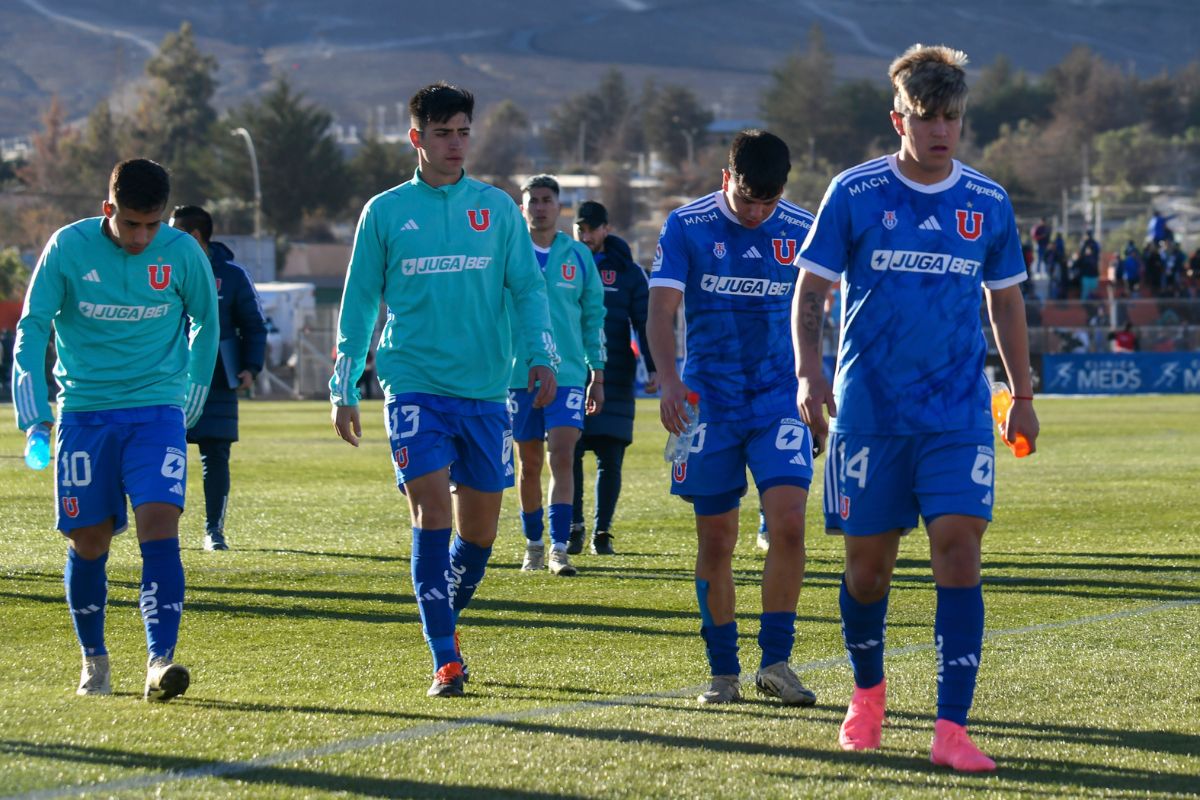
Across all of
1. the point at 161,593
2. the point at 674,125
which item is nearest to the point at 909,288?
the point at 161,593

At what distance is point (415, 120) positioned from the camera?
22.0 feet

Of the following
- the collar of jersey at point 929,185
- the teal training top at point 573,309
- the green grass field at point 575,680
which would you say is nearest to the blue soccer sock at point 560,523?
the green grass field at point 575,680

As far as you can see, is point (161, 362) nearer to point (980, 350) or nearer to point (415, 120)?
point (415, 120)

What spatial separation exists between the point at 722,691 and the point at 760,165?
5.95ft

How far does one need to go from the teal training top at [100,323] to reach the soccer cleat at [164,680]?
0.92 metres

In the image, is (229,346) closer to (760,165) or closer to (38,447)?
(38,447)

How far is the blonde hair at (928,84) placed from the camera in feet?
17.7

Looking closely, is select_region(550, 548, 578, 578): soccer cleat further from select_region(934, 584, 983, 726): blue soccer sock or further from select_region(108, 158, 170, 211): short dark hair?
select_region(934, 584, 983, 726): blue soccer sock

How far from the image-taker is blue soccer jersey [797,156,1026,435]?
18.1 feet

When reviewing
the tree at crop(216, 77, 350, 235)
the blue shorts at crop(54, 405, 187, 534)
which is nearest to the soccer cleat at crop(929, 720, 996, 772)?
the blue shorts at crop(54, 405, 187, 534)

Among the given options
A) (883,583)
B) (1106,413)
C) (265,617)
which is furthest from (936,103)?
(1106,413)

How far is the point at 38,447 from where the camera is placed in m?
6.48

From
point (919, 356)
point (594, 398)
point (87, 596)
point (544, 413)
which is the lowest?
point (87, 596)

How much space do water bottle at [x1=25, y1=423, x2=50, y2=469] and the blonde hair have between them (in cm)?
310
